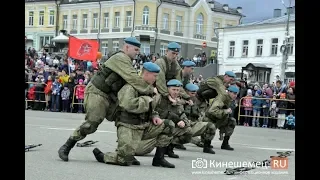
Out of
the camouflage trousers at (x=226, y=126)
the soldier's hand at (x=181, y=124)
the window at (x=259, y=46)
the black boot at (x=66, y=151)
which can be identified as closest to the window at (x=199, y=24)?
the window at (x=259, y=46)

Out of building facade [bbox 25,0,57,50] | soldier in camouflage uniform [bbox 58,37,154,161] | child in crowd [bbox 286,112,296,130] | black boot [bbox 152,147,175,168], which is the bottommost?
child in crowd [bbox 286,112,296,130]

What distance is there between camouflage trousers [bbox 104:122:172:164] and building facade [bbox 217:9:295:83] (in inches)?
1437

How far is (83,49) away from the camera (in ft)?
72.2

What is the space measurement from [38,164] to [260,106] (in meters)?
13.0

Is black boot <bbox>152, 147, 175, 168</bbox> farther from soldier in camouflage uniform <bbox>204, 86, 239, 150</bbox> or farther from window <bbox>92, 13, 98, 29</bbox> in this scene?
window <bbox>92, 13, 98, 29</bbox>

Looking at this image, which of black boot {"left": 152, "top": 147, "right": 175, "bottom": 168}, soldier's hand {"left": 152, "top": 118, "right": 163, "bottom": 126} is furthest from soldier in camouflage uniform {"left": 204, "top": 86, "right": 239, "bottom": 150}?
soldier's hand {"left": 152, "top": 118, "right": 163, "bottom": 126}

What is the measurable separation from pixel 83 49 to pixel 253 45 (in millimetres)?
30053

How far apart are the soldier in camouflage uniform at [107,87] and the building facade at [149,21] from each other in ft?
146

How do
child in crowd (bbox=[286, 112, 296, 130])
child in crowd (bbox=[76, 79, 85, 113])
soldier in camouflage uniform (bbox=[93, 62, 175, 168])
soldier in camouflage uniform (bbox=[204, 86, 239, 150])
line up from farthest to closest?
child in crowd (bbox=[76, 79, 85, 113])
child in crowd (bbox=[286, 112, 296, 130])
soldier in camouflage uniform (bbox=[204, 86, 239, 150])
soldier in camouflage uniform (bbox=[93, 62, 175, 168])

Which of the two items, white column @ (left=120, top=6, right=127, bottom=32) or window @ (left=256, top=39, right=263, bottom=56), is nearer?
window @ (left=256, top=39, right=263, bottom=56)

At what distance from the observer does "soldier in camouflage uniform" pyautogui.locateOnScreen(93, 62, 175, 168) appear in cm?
697

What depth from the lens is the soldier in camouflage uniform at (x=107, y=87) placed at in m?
7.07

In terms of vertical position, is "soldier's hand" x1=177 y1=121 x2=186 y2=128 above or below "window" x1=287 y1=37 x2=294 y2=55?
below

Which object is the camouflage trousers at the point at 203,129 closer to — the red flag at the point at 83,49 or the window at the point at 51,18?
the red flag at the point at 83,49
